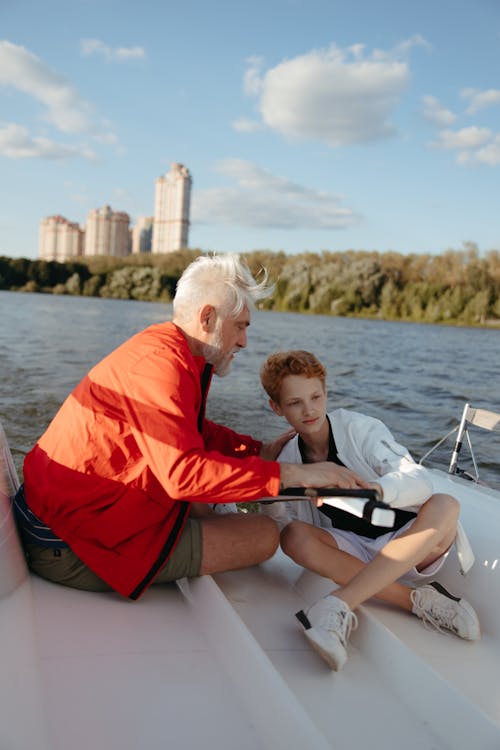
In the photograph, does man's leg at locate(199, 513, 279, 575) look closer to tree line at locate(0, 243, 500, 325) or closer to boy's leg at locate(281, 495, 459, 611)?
boy's leg at locate(281, 495, 459, 611)

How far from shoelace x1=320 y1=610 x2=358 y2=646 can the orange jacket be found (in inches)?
13.7

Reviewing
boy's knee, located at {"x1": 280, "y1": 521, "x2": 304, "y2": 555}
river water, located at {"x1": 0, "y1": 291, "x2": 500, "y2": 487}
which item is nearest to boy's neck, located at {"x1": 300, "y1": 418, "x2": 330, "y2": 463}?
boy's knee, located at {"x1": 280, "y1": 521, "x2": 304, "y2": 555}

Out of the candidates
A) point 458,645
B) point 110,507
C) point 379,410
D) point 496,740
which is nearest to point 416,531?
point 458,645

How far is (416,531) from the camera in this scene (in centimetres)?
165

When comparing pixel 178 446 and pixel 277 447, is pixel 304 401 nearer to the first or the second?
pixel 277 447

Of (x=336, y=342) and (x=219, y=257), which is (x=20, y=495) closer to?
(x=219, y=257)

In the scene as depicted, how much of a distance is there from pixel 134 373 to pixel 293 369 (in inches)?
20.6

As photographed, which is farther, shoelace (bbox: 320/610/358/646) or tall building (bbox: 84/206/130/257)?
→ tall building (bbox: 84/206/130/257)

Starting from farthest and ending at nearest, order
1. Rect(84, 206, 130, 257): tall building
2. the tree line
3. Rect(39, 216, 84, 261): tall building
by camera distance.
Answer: Rect(39, 216, 84, 261): tall building, Rect(84, 206, 130, 257): tall building, the tree line

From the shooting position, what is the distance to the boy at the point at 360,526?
1.62m

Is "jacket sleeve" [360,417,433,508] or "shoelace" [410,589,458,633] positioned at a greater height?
"jacket sleeve" [360,417,433,508]

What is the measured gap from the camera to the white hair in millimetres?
1596

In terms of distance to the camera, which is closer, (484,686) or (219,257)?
(484,686)

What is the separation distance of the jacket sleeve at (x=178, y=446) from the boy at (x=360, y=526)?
1.14 ft
